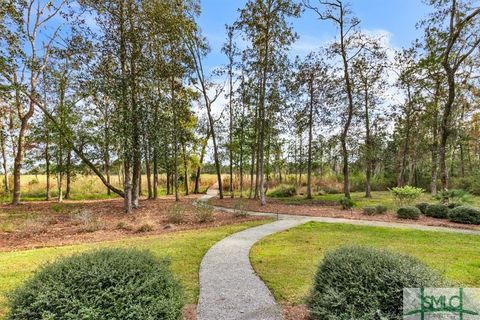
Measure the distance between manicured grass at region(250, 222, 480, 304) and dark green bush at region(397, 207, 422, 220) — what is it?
2566 mm

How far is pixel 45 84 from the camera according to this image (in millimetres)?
16906

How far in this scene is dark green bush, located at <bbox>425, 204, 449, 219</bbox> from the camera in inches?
427

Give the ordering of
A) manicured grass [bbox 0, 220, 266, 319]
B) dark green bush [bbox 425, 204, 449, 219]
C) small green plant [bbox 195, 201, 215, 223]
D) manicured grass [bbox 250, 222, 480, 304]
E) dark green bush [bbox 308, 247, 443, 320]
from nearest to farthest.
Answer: dark green bush [bbox 308, 247, 443, 320]
manicured grass [bbox 250, 222, 480, 304]
manicured grass [bbox 0, 220, 266, 319]
small green plant [bbox 195, 201, 215, 223]
dark green bush [bbox 425, 204, 449, 219]

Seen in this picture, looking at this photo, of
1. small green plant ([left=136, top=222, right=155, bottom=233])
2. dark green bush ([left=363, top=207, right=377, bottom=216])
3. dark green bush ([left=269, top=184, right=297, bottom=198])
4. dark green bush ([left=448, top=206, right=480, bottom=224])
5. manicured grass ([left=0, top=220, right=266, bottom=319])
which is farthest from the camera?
dark green bush ([left=269, top=184, right=297, bottom=198])

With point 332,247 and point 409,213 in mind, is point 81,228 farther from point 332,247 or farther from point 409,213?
point 409,213

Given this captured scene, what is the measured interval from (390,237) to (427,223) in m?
3.45

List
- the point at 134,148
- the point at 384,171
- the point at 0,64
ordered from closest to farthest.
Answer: the point at 0,64, the point at 134,148, the point at 384,171

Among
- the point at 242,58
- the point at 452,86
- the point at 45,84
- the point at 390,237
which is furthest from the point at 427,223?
the point at 45,84

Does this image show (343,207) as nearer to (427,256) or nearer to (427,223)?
(427,223)

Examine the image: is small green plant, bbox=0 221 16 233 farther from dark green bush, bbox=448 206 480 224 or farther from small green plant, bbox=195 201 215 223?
dark green bush, bbox=448 206 480 224

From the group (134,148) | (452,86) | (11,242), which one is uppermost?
(452,86)

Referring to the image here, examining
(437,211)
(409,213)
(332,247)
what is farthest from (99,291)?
(437,211)

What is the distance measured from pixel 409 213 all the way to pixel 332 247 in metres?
6.19

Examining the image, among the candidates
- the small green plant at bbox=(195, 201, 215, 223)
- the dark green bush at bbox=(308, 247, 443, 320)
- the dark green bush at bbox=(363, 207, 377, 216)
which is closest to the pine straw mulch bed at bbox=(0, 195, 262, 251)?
the small green plant at bbox=(195, 201, 215, 223)
